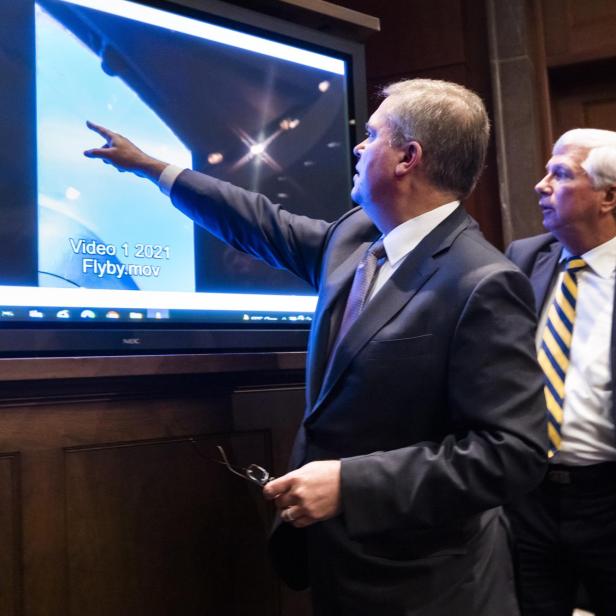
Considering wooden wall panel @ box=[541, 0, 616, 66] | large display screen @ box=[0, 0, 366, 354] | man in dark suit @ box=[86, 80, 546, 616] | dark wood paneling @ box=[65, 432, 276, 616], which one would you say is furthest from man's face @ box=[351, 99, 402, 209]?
wooden wall panel @ box=[541, 0, 616, 66]

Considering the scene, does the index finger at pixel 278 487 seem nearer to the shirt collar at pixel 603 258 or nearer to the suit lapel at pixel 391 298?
the suit lapel at pixel 391 298

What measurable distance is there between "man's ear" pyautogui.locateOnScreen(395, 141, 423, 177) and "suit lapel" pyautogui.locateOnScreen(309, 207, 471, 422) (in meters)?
A: 0.13

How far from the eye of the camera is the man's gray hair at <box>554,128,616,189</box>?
232cm

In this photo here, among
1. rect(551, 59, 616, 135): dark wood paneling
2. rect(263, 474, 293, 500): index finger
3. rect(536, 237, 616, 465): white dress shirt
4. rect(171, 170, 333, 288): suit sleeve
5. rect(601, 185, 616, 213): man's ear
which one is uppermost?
rect(551, 59, 616, 135): dark wood paneling

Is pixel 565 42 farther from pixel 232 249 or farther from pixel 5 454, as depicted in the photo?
pixel 5 454

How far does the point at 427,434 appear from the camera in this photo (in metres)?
1.53

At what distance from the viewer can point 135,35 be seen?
6.79 ft

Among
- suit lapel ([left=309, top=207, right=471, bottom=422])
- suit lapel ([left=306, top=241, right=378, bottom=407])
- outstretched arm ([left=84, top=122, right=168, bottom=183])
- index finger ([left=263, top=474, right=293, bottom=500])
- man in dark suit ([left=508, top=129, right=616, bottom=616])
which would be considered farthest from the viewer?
man in dark suit ([left=508, top=129, right=616, bottom=616])

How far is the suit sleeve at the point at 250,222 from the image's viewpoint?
6.26ft

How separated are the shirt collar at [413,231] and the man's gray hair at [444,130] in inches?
2.4

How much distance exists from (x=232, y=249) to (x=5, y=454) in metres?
0.83

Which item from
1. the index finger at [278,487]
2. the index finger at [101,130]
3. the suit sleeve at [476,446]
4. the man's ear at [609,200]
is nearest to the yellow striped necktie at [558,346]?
the man's ear at [609,200]

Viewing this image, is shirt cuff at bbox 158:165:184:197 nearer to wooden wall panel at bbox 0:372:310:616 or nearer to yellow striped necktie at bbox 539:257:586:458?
wooden wall panel at bbox 0:372:310:616

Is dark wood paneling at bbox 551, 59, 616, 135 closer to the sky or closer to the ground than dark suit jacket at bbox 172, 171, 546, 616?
closer to the sky
